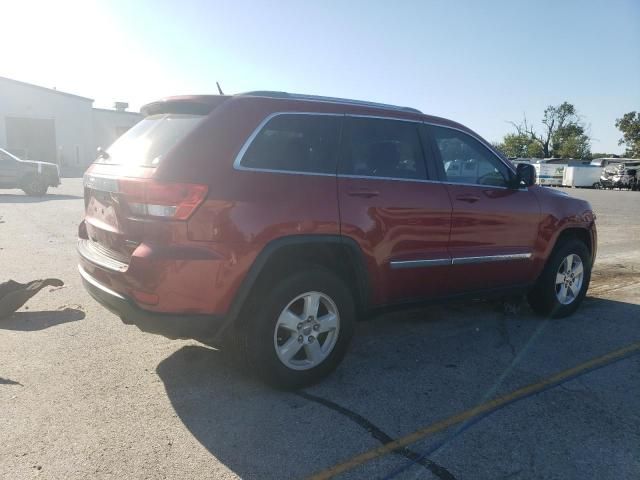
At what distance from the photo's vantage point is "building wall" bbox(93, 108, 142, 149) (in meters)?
44.7

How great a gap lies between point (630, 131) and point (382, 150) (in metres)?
79.9

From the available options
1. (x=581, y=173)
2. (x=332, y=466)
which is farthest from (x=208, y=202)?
Answer: (x=581, y=173)

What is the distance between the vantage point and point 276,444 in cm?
293

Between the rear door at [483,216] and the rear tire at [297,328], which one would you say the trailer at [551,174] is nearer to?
the rear door at [483,216]

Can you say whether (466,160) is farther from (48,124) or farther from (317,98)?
(48,124)

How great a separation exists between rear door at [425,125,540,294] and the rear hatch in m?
2.16

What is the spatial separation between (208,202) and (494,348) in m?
2.83

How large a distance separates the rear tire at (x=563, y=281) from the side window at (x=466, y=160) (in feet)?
3.70

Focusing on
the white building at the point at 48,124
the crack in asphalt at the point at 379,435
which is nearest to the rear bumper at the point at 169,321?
the crack in asphalt at the point at 379,435

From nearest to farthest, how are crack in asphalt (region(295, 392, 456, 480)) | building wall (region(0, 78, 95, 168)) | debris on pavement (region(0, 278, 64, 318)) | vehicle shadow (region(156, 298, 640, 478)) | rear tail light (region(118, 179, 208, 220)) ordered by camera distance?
crack in asphalt (region(295, 392, 456, 480)), vehicle shadow (region(156, 298, 640, 478)), rear tail light (region(118, 179, 208, 220)), debris on pavement (region(0, 278, 64, 318)), building wall (region(0, 78, 95, 168))

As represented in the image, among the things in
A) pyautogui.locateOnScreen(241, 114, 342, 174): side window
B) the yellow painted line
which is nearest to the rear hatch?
pyautogui.locateOnScreen(241, 114, 342, 174): side window

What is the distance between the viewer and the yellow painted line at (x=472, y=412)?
2742 mm

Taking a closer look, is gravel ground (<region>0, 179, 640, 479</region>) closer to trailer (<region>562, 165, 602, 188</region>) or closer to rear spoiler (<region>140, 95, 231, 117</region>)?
rear spoiler (<region>140, 95, 231, 117</region>)

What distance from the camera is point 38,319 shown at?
4.86 metres
